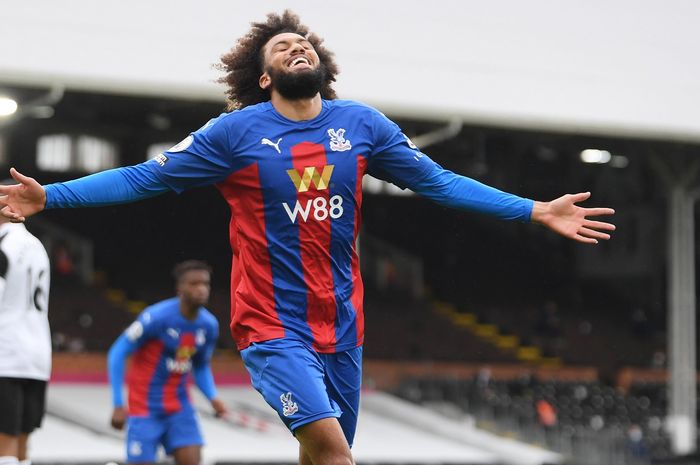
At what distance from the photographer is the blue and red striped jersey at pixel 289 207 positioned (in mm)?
5668

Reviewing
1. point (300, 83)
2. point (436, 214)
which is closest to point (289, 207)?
point (300, 83)

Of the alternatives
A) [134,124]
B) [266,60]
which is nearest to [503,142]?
→ [134,124]

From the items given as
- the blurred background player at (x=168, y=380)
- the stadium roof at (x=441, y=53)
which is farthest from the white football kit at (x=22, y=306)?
the stadium roof at (x=441, y=53)

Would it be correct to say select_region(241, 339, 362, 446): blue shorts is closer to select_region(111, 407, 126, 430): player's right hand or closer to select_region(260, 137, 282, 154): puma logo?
select_region(260, 137, 282, 154): puma logo

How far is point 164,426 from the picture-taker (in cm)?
1103

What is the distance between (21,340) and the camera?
822 cm

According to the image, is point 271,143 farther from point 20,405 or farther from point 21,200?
point 20,405

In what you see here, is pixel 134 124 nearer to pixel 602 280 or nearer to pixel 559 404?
pixel 559 404

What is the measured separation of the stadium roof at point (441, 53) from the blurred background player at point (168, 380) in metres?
8.12

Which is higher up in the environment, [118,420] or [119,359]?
[119,359]

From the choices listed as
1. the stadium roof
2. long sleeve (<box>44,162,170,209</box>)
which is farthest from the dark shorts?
the stadium roof

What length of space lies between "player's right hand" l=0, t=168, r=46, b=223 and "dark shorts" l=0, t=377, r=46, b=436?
3094 millimetres

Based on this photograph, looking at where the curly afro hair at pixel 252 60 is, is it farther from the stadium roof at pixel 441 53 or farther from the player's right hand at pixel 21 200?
the stadium roof at pixel 441 53

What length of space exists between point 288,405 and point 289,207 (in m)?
0.81
